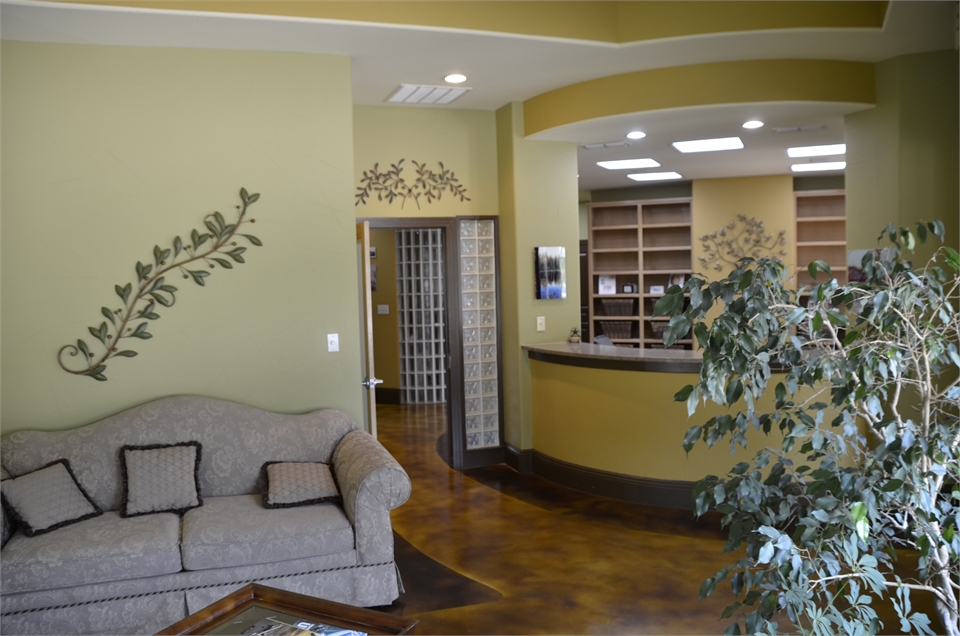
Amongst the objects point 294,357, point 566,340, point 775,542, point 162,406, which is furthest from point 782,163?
point 775,542

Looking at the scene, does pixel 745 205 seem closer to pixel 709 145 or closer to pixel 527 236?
pixel 709 145

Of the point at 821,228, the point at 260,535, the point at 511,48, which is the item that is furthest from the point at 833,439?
the point at 821,228

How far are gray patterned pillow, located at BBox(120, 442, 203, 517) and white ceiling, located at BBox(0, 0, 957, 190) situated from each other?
7.37 feet

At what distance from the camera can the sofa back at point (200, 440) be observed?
384 centimetres

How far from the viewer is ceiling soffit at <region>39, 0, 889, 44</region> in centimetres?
400

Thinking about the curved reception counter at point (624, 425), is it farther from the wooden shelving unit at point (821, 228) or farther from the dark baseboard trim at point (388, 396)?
the wooden shelving unit at point (821, 228)

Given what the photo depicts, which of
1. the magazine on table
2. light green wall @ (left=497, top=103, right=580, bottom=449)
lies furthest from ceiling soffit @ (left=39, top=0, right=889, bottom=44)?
the magazine on table

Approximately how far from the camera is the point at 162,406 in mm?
4141

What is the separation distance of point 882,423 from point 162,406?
3650 millimetres

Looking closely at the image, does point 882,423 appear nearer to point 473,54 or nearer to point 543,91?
point 473,54

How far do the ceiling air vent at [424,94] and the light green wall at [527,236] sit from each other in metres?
0.61

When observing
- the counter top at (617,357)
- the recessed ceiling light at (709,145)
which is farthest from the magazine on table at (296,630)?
the recessed ceiling light at (709,145)

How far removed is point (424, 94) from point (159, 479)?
326cm

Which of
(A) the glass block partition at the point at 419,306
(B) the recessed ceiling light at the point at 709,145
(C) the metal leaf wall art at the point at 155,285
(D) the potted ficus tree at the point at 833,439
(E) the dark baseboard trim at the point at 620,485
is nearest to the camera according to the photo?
(D) the potted ficus tree at the point at 833,439
